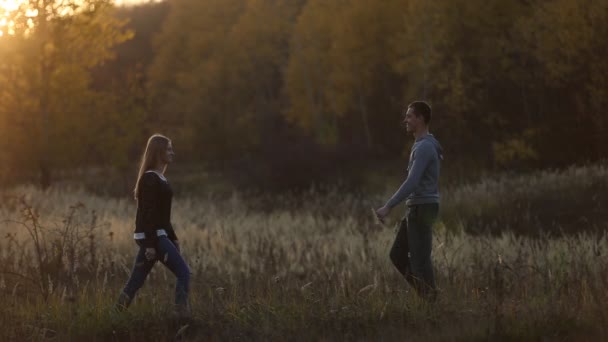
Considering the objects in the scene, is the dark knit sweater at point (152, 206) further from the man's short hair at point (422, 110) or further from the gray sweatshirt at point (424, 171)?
the man's short hair at point (422, 110)

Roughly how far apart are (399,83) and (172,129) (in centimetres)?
1368

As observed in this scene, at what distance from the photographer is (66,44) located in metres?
22.2

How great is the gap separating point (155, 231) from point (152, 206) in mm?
203

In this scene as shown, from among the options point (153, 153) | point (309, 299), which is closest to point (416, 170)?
point (309, 299)

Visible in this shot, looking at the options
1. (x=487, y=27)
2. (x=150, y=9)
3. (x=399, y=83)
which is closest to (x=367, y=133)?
(x=399, y=83)

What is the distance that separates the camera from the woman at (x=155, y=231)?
6148mm

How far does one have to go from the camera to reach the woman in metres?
6.15

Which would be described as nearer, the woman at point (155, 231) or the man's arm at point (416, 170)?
the man's arm at point (416, 170)

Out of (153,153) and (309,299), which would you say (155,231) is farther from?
(309,299)

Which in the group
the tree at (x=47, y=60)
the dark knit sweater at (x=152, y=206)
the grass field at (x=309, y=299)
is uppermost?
the tree at (x=47, y=60)

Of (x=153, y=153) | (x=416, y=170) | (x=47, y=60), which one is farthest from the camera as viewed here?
(x=47, y=60)

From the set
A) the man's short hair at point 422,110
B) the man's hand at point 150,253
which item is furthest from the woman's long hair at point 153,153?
the man's short hair at point 422,110

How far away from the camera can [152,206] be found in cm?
617

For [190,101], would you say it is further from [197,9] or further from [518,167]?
[518,167]
